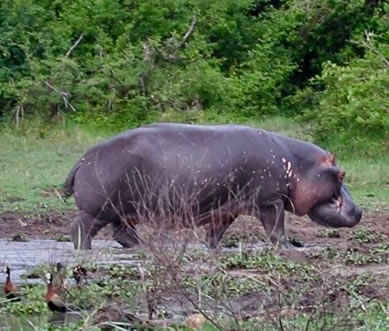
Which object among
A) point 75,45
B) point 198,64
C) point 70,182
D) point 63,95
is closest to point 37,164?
point 63,95

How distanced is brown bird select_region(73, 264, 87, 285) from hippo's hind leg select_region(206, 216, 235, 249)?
1101mm

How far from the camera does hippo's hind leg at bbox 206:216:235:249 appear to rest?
8.62m

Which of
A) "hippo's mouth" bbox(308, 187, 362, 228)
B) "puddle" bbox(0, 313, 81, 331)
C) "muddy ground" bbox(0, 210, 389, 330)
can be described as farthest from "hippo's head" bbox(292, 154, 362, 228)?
"puddle" bbox(0, 313, 81, 331)

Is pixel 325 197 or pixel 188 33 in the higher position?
pixel 325 197

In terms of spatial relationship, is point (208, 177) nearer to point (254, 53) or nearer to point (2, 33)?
point (2, 33)

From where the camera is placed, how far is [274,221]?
9.80 m

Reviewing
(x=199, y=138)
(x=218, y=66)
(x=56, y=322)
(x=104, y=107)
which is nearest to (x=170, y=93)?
(x=104, y=107)

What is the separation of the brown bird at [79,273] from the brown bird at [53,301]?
550 mm

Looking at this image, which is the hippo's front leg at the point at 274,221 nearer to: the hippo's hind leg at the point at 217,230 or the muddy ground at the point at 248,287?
the muddy ground at the point at 248,287

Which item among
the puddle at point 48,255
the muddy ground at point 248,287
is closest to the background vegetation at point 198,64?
the puddle at point 48,255

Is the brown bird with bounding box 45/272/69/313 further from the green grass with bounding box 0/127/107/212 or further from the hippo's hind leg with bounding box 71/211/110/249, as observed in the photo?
the green grass with bounding box 0/127/107/212

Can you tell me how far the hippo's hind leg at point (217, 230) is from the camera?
8.62 metres

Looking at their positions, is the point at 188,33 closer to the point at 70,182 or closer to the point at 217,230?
the point at 70,182

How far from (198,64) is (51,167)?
551cm
